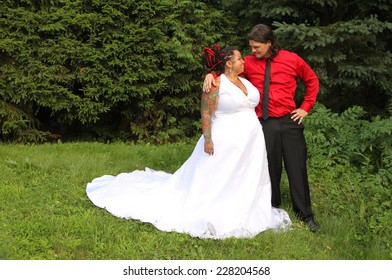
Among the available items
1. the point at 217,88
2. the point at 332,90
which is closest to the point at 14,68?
the point at 217,88

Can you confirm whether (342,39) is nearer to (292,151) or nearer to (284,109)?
(284,109)

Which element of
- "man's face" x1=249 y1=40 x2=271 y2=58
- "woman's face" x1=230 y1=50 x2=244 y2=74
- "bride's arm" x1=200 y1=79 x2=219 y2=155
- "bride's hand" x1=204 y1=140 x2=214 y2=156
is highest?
"man's face" x1=249 y1=40 x2=271 y2=58

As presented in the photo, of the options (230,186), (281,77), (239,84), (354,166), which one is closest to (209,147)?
(230,186)

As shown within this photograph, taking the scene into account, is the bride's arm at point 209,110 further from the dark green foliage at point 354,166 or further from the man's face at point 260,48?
the dark green foliage at point 354,166

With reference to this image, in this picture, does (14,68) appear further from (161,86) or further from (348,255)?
(348,255)

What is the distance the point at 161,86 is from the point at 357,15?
380 centimetres

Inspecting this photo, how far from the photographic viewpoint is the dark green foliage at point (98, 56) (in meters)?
7.86

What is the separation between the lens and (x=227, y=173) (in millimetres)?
4695

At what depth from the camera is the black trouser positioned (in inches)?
189

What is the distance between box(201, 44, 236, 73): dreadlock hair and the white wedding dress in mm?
142

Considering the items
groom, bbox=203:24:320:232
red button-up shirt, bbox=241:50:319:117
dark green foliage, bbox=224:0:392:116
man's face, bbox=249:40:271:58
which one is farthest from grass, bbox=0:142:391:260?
dark green foliage, bbox=224:0:392:116

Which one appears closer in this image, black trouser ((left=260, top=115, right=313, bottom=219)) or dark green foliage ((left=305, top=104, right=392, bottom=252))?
black trouser ((left=260, top=115, right=313, bottom=219))

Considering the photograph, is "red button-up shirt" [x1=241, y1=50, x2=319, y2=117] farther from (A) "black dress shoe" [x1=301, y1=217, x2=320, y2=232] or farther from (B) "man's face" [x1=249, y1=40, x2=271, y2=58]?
(A) "black dress shoe" [x1=301, y1=217, x2=320, y2=232]
